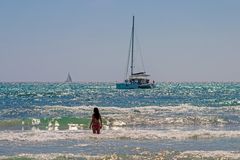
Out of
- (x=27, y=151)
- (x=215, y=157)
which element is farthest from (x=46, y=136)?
(x=215, y=157)

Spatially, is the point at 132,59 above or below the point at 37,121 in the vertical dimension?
above

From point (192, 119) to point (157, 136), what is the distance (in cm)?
1412

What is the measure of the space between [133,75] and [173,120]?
6816 cm

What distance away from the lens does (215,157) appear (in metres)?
18.0

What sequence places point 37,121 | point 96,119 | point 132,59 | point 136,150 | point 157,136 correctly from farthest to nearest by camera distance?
point 132,59 → point 37,121 → point 96,119 → point 157,136 → point 136,150

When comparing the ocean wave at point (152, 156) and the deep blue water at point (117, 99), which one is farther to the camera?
the deep blue water at point (117, 99)

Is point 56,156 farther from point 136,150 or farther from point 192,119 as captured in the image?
point 192,119

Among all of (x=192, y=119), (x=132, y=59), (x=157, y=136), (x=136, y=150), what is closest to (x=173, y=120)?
(x=192, y=119)

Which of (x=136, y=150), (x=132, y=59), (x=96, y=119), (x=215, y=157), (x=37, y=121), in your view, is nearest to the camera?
(x=215, y=157)

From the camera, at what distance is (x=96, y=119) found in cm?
2705

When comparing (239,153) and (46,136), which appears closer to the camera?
(239,153)

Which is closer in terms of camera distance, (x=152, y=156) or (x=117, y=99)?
(x=152, y=156)

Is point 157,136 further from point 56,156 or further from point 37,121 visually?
point 37,121

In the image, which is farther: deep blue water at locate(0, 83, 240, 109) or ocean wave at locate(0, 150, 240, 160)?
deep blue water at locate(0, 83, 240, 109)
